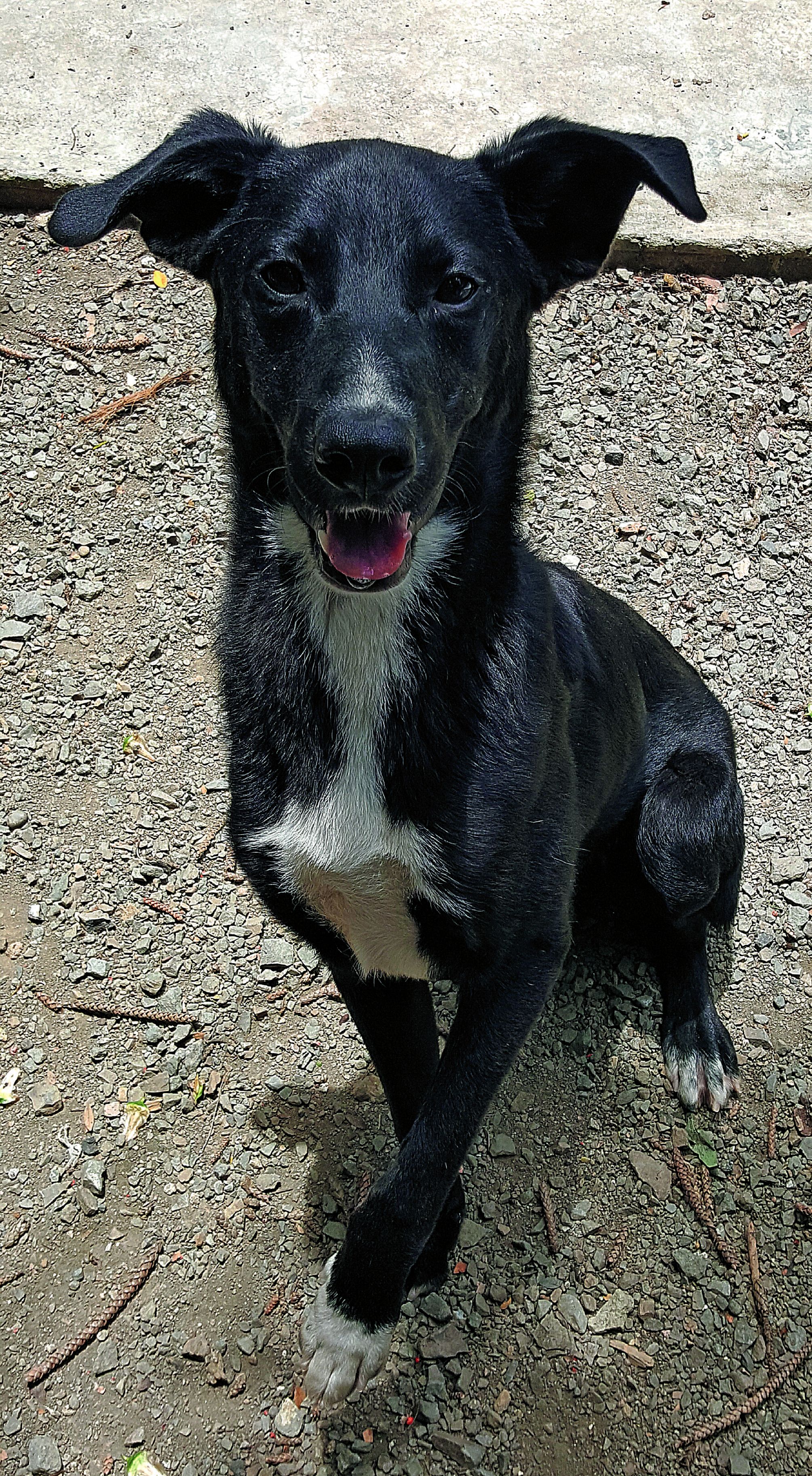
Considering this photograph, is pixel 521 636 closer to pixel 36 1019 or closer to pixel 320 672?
pixel 320 672

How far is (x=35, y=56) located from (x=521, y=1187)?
494 centimetres

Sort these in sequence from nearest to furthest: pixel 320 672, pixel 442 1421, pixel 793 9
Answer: pixel 320 672 → pixel 442 1421 → pixel 793 9

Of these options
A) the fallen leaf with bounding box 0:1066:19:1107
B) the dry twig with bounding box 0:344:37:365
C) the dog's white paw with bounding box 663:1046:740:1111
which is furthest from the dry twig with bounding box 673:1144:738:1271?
the dry twig with bounding box 0:344:37:365

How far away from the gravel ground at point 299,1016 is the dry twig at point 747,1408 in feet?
0.07

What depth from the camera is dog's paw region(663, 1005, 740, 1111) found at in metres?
3.16

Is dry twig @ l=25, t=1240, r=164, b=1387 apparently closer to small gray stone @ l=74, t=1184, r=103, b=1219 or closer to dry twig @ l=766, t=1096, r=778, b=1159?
small gray stone @ l=74, t=1184, r=103, b=1219

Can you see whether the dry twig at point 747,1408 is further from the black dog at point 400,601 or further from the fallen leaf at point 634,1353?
the black dog at point 400,601

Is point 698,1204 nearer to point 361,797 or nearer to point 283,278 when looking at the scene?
point 361,797

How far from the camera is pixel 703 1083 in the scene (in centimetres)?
316

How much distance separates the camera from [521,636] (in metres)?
2.44

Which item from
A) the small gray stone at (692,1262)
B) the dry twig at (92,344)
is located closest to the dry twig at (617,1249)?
the small gray stone at (692,1262)

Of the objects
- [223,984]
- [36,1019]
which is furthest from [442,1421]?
[36,1019]

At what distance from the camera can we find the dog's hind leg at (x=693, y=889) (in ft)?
10.1

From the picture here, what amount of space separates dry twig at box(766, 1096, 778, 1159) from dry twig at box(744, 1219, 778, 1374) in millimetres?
192
